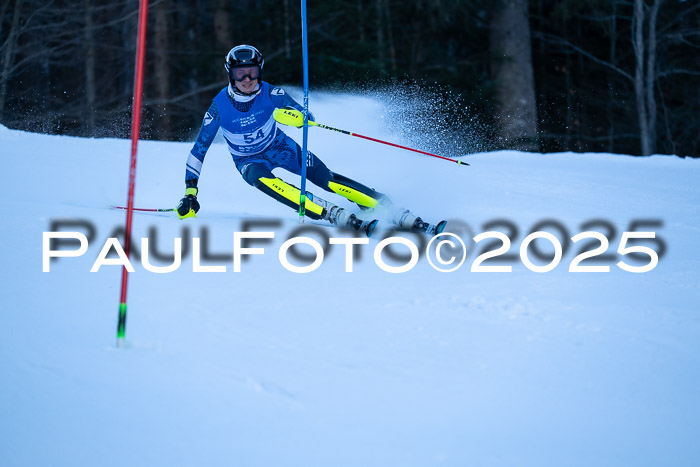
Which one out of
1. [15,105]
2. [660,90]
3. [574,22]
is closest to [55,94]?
[15,105]

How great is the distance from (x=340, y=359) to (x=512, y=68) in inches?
423

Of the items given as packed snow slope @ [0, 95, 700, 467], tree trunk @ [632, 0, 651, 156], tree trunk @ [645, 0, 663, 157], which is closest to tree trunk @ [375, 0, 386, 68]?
tree trunk @ [632, 0, 651, 156]

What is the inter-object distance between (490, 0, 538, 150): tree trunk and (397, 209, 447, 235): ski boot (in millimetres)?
7855

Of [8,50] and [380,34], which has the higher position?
[380,34]

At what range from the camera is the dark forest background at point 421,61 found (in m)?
13.1

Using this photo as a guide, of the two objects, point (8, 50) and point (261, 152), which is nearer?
point (261, 152)

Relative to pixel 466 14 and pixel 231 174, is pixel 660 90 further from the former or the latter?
pixel 231 174

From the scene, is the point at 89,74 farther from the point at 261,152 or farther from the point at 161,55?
the point at 261,152

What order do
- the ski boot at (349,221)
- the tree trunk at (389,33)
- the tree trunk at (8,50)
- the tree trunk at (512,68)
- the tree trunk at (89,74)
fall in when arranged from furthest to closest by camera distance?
the tree trunk at (389,33)
the tree trunk at (89,74)
the tree trunk at (8,50)
the tree trunk at (512,68)
the ski boot at (349,221)

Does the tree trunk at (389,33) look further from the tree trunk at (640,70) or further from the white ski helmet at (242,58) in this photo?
the white ski helmet at (242,58)

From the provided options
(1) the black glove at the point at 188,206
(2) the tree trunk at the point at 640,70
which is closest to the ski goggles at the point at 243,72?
(1) the black glove at the point at 188,206

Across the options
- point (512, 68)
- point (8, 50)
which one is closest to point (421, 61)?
point (512, 68)

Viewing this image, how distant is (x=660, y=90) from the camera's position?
15422 mm

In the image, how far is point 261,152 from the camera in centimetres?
539
